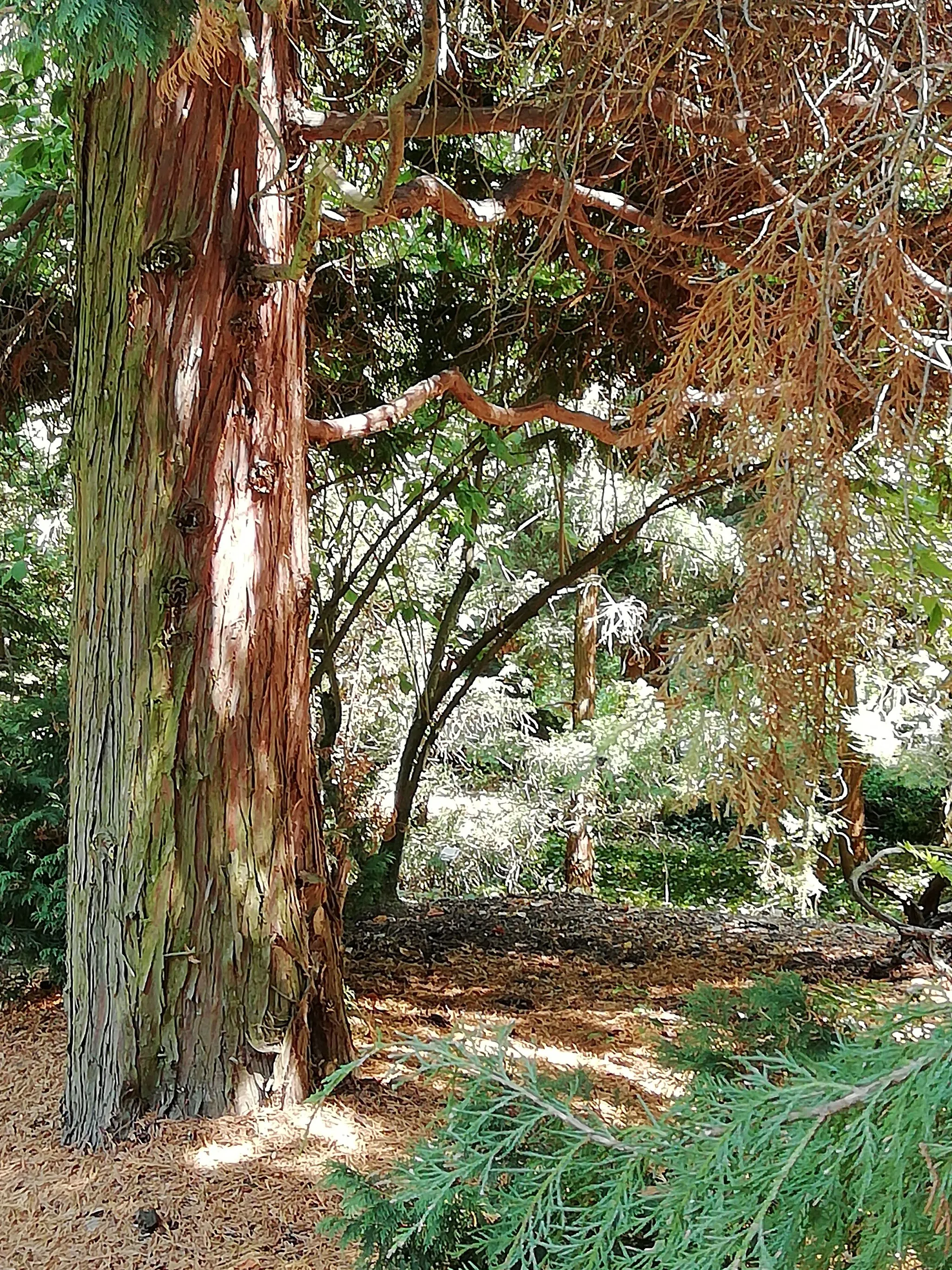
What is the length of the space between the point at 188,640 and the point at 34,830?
1687 millimetres

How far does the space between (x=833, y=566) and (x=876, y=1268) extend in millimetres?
1645

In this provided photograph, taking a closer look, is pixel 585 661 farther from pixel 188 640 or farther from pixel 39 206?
pixel 188 640

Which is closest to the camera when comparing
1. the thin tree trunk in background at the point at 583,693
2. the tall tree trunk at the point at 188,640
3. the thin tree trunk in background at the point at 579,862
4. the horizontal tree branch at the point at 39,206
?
the tall tree trunk at the point at 188,640

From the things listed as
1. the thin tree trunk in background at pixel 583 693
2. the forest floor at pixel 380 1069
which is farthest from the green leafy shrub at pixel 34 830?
the thin tree trunk in background at pixel 583 693

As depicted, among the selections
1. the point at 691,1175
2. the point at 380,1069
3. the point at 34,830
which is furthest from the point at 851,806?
the point at 691,1175

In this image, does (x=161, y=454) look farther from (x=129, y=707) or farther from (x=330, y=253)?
(x=330, y=253)

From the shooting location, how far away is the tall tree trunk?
2641mm

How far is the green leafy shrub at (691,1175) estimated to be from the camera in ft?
3.73

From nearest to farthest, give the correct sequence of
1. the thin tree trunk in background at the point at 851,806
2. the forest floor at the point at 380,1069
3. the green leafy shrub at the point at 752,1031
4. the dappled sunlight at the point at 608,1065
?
the green leafy shrub at the point at 752,1031 < the forest floor at the point at 380,1069 < the dappled sunlight at the point at 608,1065 < the thin tree trunk in background at the point at 851,806

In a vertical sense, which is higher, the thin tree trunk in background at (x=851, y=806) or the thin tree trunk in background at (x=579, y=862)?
the thin tree trunk in background at (x=851, y=806)

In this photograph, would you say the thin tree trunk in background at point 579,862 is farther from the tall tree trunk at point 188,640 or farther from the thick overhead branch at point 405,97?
the thick overhead branch at point 405,97

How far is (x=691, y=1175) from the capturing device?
1.25m

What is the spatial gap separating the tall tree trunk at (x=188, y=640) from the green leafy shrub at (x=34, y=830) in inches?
40.2

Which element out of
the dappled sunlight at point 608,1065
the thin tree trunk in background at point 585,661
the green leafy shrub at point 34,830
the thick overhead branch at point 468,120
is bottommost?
the dappled sunlight at point 608,1065
